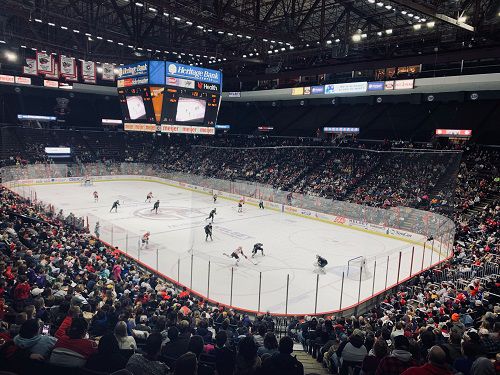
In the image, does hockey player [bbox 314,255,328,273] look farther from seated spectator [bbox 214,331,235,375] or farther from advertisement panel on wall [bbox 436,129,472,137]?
advertisement panel on wall [bbox 436,129,472,137]

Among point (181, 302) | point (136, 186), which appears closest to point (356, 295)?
point (181, 302)

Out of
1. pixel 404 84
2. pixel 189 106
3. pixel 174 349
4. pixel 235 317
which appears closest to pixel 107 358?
pixel 174 349

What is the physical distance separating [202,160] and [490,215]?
33484mm

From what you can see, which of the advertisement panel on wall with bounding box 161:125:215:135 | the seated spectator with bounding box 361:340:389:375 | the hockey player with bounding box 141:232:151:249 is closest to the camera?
the seated spectator with bounding box 361:340:389:375

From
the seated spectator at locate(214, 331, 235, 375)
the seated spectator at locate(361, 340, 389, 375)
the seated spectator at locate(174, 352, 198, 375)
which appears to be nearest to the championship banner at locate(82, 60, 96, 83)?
the seated spectator at locate(214, 331, 235, 375)

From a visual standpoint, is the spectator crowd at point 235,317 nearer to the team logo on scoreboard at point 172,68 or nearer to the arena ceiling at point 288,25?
the arena ceiling at point 288,25

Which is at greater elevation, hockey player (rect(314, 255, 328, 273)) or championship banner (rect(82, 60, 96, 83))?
championship banner (rect(82, 60, 96, 83))

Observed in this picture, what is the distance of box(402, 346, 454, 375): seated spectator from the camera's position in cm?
378

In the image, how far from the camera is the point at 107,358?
Result: 3.91 m

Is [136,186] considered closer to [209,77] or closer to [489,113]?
[209,77]

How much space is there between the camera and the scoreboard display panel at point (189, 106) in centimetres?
2181

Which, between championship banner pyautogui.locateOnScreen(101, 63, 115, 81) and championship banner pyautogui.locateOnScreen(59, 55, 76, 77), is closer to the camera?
championship banner pyautogui.locateOnScreen(59, 55, 76, 77)

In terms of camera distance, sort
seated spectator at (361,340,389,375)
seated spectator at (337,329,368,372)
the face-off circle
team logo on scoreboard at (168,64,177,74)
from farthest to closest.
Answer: the face-off circle → team logo on scoreboard at (168,64,177,74) → seated spectator at (337,329,368,372) → seated spectator at (361,340,389,375)

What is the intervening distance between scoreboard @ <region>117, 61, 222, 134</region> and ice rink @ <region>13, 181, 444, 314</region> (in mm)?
6537
